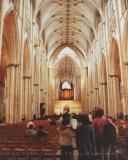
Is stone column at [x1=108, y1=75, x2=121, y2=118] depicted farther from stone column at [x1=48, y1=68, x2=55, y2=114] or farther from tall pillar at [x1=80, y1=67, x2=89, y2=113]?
stone column at [x1=48, y1=68, x2=55, y2=114]

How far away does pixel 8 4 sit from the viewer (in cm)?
1406

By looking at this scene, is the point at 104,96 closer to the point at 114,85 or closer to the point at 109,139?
the point at 114,85

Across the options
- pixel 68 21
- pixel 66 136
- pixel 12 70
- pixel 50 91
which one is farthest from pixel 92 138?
pixel 50 91

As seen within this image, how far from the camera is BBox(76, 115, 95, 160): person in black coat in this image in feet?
16.5

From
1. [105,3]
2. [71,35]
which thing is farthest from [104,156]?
[71,35]

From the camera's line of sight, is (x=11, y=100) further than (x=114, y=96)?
No

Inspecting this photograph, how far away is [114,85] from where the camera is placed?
21.6 m

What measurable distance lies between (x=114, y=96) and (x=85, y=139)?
656 inches

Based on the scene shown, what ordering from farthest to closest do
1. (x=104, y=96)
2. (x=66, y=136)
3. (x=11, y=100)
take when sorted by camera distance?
(x=104, y=96), (x=11, y=100), (x=66, y=136)

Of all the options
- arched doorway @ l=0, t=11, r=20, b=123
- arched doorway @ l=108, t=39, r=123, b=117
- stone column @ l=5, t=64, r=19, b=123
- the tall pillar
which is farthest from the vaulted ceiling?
stone column @ l=5, t=64, r=19, b=123

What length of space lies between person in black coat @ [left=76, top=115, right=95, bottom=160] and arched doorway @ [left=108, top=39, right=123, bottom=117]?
52.7 feet

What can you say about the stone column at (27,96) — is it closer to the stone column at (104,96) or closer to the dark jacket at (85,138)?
the stone column at (104,96)

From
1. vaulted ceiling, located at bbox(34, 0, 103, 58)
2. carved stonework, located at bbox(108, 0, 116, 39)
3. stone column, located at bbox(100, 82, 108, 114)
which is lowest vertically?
stone column, located at bbox(100, 82, 108, 114)

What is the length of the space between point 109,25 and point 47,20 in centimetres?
1110
